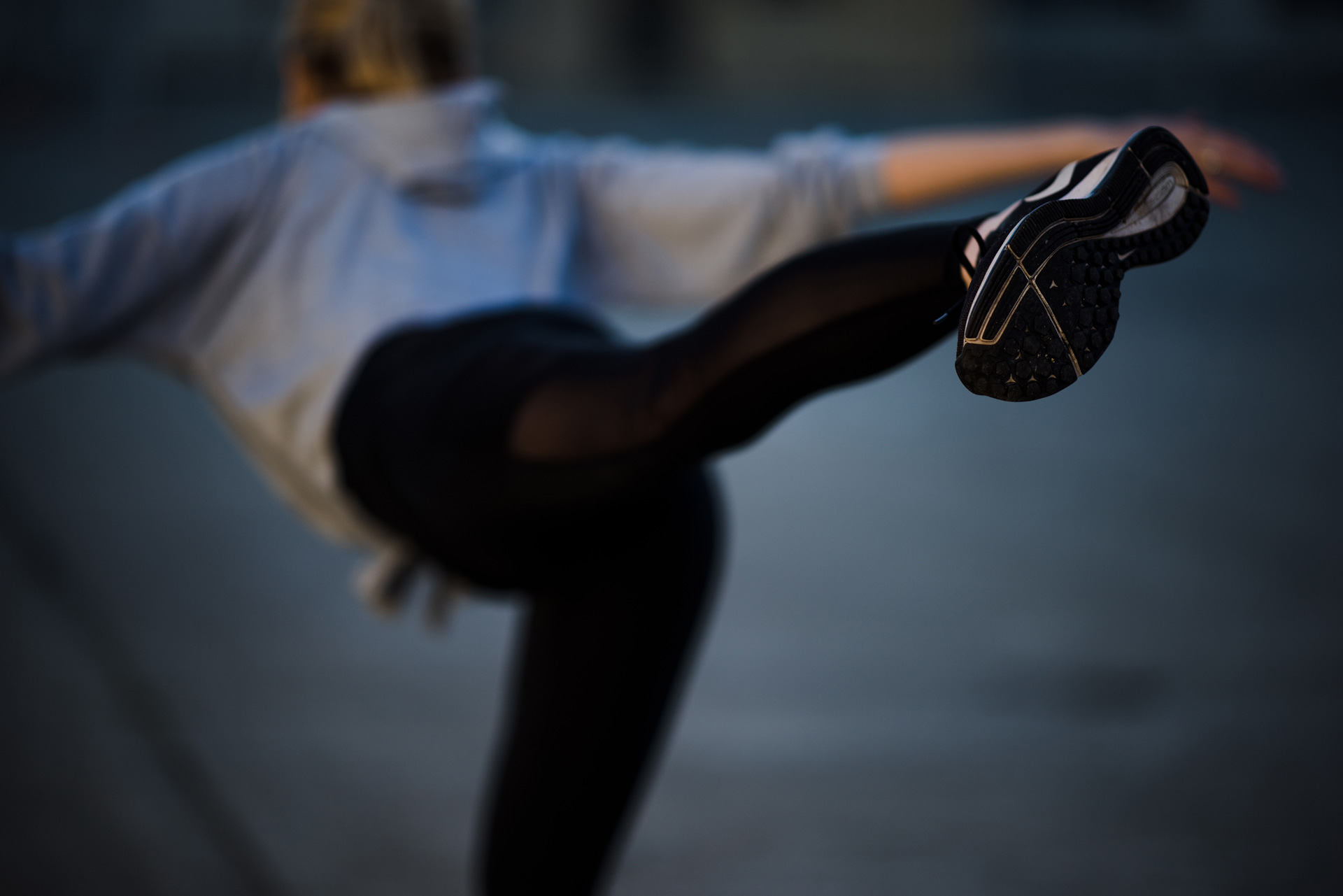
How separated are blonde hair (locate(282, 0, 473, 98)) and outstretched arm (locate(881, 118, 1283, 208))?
420 mm

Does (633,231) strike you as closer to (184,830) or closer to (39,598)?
(184,830)

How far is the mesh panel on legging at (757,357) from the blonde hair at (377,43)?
424 millimetres

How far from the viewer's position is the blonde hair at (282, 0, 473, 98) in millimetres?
1115

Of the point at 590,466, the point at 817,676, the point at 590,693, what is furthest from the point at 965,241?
the point at 817,676

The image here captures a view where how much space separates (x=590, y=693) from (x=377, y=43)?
0.61m

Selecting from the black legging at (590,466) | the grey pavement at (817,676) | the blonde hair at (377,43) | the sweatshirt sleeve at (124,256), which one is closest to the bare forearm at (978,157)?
the black legging at (590,466)

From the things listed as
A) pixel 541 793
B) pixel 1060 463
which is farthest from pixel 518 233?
pixel 1060 463

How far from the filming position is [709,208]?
117cm

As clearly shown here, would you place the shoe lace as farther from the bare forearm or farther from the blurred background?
the blurred background

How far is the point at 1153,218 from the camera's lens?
0.65 metres

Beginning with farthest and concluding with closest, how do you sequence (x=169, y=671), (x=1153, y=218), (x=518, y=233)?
(x=169, y=671)
(x=518, y=233)
(x=1153, y=218)

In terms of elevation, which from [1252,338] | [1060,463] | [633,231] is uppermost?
[633,231]

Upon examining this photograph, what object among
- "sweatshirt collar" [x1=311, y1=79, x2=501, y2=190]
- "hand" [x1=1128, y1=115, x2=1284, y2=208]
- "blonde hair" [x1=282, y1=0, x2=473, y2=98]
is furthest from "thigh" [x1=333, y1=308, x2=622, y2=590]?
"hand" [x1=1128, y1=115, x2=1284, y2=208]

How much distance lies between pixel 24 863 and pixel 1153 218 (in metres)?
1.43
